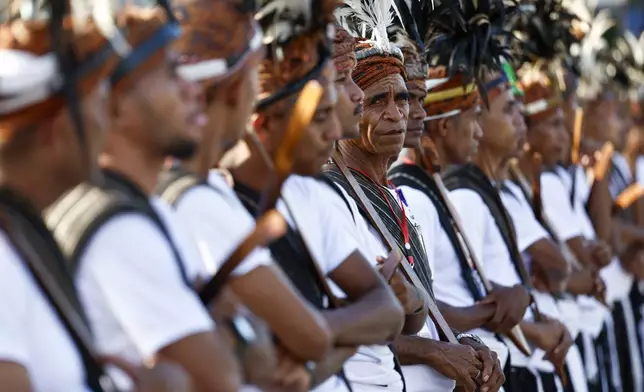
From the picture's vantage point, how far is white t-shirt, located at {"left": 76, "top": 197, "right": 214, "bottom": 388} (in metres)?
2.57

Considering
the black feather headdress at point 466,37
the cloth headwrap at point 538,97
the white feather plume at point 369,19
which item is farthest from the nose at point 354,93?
the cloth headwrap at point 538,97

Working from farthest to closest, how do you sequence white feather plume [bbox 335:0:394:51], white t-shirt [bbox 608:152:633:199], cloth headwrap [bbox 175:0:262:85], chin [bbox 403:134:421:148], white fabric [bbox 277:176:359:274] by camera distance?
white t-shirt [bbox 608:152:633:199]
chin [bbox 403:134:421:148]
white feather plume [bbox 335:0:394:51]
white fabric [bbox 277:176:359:274]
cloth headwrap [bbox 175:0:262:85]

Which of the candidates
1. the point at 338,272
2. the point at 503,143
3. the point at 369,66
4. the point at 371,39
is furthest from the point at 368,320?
the point at 503,143

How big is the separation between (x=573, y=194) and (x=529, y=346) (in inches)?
93.5

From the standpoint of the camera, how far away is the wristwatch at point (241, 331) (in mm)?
2947

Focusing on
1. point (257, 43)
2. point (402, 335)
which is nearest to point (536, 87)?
point (402, 335)

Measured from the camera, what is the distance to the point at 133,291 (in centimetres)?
259

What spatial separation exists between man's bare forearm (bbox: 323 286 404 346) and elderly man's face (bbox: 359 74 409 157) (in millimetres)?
1451

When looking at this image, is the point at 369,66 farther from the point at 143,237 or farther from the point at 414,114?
the point at 143,237

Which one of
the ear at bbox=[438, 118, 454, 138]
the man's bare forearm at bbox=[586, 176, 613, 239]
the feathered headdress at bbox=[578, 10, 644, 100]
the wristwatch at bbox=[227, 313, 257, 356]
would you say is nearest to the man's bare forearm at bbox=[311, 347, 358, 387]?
the wristwatch at bbox=[227, 313, 257, 356]

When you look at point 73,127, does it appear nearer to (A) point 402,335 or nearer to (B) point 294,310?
(B) point 294,310

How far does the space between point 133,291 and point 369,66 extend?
2666 millimetres

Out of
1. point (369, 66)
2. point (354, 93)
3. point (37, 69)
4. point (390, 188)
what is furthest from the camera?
point (390, 188)

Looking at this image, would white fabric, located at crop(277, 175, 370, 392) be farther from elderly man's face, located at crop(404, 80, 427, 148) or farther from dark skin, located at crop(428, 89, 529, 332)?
dark skin, located at crop(428, 89, 529, 332)
